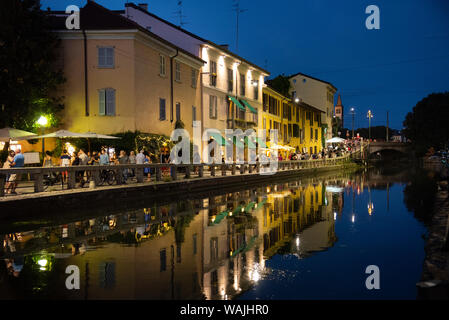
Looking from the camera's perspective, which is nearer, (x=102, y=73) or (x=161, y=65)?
(x=102, y=73)

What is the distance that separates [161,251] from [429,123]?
264 ft

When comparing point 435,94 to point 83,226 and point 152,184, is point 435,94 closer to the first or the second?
point 152,184

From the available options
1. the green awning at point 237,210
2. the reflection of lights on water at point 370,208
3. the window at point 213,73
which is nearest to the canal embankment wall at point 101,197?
the green awning at point 237,210

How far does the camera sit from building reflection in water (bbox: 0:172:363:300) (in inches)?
264

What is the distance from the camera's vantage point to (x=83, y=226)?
13156 mm

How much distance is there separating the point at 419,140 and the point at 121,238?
80.7 metres

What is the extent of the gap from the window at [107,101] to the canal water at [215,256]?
1486 cm

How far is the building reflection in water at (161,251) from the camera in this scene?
22.0ft

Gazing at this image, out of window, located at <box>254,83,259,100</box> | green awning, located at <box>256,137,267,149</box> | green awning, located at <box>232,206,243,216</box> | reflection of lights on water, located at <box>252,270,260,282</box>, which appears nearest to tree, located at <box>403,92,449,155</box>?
green awning, located at <box>256,137,267,149</box>

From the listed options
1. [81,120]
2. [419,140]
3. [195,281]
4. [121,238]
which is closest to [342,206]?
[121,238]

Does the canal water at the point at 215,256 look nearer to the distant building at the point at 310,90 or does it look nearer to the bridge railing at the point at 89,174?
the bridge railing at the point at 89,174

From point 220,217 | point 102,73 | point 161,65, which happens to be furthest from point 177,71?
point 220,217

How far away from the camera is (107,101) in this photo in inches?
1171

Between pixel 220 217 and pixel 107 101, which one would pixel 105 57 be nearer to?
pixel 107 101
